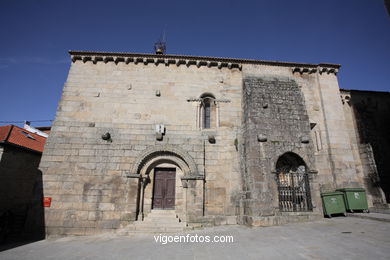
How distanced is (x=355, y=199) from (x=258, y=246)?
626 cm

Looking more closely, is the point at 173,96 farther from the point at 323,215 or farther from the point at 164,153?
the point at 323,215

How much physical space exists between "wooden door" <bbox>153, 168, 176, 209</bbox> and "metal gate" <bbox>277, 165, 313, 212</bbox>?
185 inches

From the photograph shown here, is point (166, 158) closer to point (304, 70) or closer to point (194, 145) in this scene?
point (194, 145)

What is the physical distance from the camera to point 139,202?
8.41 metres

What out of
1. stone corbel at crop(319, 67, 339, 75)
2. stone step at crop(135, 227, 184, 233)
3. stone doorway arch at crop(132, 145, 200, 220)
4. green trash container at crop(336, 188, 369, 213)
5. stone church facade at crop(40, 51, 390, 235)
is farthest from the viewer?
stone corbel at crop(319, 67, 339, 75)

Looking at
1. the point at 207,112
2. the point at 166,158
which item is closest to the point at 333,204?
the point at 207,112

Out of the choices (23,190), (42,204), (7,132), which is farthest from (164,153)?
(7,132)

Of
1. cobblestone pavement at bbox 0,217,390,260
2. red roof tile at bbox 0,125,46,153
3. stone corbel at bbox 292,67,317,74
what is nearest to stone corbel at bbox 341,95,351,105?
stone corbel at bbox 292,67,317,74

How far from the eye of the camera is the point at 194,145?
9.27m

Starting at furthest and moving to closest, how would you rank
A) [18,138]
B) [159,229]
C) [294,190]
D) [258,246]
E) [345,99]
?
[345,99], [18,138], [294,190], [159,229], [258,246]

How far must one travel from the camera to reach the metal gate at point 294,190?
807 cm

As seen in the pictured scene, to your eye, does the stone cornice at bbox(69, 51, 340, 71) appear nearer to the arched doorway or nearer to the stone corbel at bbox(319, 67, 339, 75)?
the stone corbel at bbox(319, 67, 339, 75)

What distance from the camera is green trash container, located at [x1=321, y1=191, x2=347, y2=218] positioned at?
8.02 metres

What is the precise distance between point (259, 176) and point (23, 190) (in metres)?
12.9
